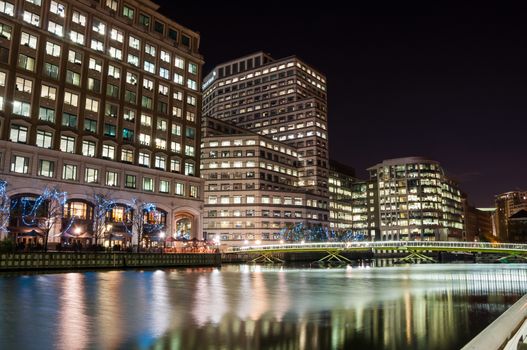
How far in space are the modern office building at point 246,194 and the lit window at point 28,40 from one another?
84.5m

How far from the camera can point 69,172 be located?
Result: 3022 inches

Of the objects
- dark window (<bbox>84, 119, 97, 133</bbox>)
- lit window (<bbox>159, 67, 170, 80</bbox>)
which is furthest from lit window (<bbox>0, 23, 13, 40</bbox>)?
lit window (<bbox>159, 67, 170, 80</bbox>)

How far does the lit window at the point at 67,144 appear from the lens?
3039 inches

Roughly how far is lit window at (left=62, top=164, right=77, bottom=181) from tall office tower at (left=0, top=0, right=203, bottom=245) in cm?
21

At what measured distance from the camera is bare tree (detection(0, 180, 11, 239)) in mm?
64625

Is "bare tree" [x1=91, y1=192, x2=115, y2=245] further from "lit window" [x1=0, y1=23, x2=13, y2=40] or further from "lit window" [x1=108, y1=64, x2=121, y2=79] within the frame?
"lit window" [x1=0, y1=23, x2=13, y2=40]

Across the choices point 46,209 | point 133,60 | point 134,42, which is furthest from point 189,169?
point 46,209

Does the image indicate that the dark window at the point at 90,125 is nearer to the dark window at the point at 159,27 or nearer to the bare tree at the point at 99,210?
the bare tree at the point at 99,210

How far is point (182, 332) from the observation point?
1759cm

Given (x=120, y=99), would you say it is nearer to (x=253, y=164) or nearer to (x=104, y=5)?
(x=104, y=5)

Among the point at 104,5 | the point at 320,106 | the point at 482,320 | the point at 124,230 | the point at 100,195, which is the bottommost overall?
the point at 482,320

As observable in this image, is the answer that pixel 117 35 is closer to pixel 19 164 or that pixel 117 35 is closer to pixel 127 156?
pixel 127 156

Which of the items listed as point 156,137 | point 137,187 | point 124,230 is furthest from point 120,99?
point 124,230

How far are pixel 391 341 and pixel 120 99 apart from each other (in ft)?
265
